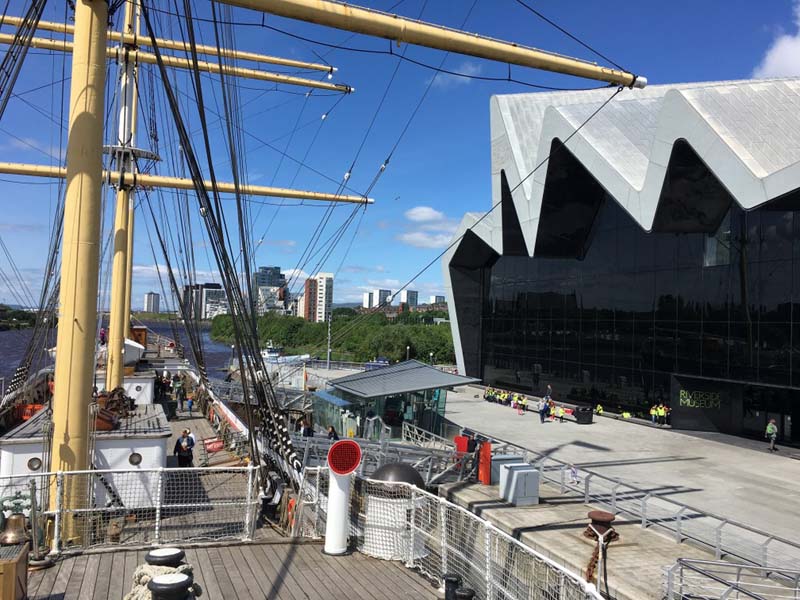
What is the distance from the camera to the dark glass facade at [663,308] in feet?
76.0

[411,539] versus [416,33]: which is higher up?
[416,33]

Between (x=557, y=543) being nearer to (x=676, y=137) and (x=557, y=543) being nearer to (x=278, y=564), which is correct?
(x=278, y=564)

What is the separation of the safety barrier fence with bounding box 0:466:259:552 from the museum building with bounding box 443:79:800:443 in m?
15.8

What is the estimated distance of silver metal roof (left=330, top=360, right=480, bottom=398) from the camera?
18234 millimetres

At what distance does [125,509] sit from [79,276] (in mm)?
2843

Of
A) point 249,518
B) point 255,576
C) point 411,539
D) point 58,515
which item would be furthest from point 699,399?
point 58,515

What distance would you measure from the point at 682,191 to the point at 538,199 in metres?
8.79

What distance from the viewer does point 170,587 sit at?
4.24 m

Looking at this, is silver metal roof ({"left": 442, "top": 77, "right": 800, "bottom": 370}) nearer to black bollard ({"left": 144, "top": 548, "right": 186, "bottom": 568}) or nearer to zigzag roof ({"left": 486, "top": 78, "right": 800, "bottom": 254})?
zigzag roof ({"left": 486, "top": 78, "right": 800, "bottom": 254})

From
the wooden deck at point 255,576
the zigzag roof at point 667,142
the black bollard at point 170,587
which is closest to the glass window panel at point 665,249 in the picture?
the zigzag roof at point 667,142

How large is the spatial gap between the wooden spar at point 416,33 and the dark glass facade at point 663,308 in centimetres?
1430

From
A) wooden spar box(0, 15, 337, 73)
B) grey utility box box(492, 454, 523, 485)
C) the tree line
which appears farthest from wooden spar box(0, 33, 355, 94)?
the tree line

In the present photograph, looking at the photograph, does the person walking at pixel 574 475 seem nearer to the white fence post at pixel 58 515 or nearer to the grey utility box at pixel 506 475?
the grey utility box at pixel 506 475

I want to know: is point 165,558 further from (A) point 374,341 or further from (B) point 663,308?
(A) point 374,341
